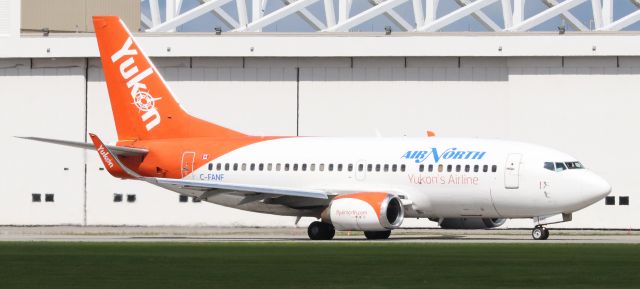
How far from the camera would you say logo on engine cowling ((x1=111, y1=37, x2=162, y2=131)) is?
5812cm

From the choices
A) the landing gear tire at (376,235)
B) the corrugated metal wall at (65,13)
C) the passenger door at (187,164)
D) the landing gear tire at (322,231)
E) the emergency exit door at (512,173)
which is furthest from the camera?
the corrugated metal wall at (65,13)

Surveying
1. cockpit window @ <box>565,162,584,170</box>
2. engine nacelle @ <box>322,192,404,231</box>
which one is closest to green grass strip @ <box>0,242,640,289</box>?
engine nacelle @ <box>322,192,404,231</box>

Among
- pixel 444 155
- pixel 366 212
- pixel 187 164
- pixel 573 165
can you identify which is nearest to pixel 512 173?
pixel 573 165

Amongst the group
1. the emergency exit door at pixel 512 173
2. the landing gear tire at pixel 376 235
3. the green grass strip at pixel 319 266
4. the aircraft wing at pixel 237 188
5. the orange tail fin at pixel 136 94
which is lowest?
the landing gear tire at pixel 376 235

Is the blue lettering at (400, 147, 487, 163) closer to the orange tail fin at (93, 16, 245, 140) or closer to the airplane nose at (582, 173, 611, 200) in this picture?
the airplane nose at (582, 173, 611, 200)

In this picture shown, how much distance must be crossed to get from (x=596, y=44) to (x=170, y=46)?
19717mm

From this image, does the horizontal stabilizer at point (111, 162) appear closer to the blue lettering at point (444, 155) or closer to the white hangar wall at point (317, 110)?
the blue lettering at point (444, 155)

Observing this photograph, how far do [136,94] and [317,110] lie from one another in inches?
473

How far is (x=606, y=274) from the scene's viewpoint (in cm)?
3080

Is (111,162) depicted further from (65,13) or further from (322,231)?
(65,13)

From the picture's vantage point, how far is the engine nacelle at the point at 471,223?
53812 mm

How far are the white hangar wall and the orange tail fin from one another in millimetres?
10312

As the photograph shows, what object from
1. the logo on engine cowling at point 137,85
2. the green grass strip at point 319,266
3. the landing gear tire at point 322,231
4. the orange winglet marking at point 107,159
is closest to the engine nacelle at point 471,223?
the landing gear tire at point 322,231

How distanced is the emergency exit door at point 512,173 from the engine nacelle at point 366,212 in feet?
12.5
